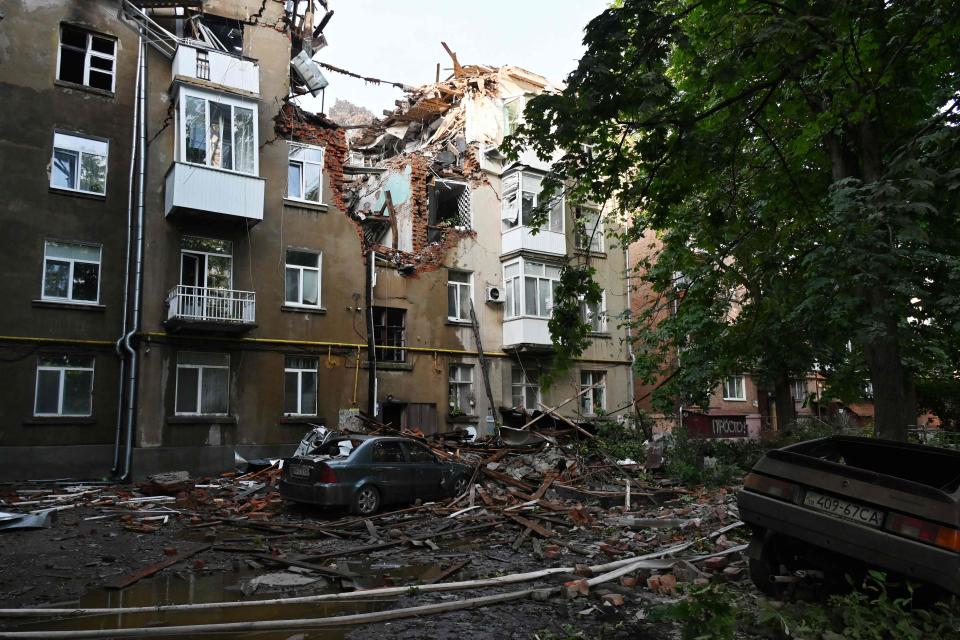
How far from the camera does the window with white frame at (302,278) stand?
20.9 metres

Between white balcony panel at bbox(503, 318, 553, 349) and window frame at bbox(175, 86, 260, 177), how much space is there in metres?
10.3

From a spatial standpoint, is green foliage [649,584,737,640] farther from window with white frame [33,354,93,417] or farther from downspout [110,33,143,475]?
window with white frame [33,354,93,417]

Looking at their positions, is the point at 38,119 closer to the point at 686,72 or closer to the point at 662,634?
the point at 686,72

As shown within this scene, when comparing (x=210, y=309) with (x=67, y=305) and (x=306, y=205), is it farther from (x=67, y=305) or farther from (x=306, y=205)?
(x=306, y=205)

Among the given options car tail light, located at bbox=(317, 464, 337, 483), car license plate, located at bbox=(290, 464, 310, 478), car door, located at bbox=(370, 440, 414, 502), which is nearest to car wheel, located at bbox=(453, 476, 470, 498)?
car door, located at bbox=(370, 440, 414, 502)

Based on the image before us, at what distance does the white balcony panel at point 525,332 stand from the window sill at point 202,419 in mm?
10088

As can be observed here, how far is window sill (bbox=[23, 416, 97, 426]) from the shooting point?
667 inches

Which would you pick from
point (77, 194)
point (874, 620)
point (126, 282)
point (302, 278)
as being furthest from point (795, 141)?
point (77, 194)

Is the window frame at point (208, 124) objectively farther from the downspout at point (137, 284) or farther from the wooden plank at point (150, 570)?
the wooden plank at point (150, 570)

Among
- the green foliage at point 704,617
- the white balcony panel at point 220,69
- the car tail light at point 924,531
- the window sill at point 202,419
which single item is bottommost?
the green foliage at point 704,617

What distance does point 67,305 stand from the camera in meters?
17.7

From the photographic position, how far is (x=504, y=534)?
10445 millimetres

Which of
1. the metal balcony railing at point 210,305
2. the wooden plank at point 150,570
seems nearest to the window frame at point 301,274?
the metal balcony railing at point 210,305

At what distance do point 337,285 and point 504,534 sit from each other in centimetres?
1292
